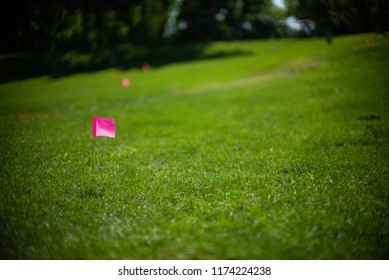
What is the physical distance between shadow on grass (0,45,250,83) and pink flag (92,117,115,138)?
6089 mm

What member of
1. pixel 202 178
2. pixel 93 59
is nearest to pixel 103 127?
pixel 202 178

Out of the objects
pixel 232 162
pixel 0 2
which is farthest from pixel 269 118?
pixel 0 2

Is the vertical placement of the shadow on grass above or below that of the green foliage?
below

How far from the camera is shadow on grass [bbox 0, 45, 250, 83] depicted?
10.1m

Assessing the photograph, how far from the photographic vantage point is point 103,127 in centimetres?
647

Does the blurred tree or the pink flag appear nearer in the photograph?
the pink flag

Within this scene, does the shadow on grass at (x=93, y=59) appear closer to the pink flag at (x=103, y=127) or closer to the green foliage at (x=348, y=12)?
the pink flag at (x=103, y=127)

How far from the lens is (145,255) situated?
3.38m

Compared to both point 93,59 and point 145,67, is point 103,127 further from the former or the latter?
point 145,67

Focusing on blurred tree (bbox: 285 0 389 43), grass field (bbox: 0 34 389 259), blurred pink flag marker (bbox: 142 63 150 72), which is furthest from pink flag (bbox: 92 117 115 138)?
blurred pink flag marker (bbox: 142 63 150 72)

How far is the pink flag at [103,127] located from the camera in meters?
6.41

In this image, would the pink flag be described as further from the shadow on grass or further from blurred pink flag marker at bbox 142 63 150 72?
blurred pink flag marker at bbox 142 63 150 72

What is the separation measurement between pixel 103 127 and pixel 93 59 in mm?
15481

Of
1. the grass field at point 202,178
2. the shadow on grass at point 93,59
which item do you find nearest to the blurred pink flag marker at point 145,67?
the shadow on grass at point 93,59
